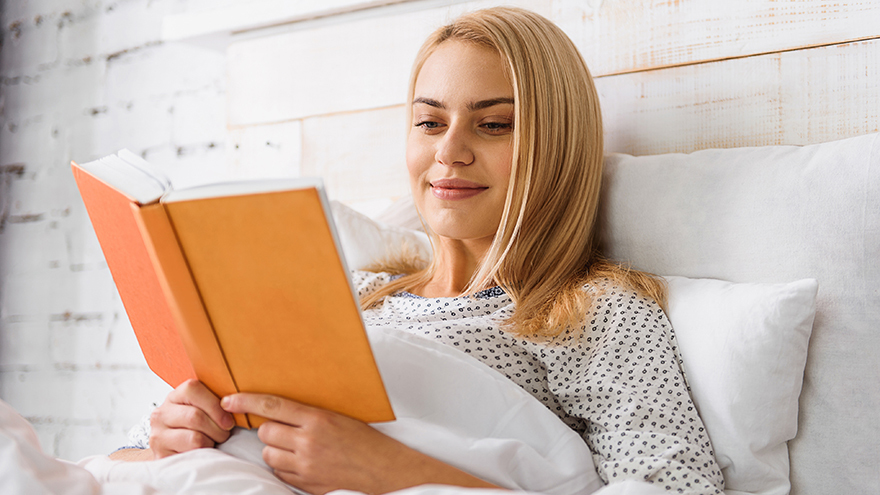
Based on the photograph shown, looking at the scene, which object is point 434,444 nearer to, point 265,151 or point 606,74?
point 606,74

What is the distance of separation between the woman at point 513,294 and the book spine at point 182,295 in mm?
34

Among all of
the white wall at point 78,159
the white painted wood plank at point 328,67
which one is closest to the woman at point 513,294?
the white painted wood plank at point 328,67

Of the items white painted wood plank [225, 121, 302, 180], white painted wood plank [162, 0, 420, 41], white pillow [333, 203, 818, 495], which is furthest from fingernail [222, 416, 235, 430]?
white painted wood plank [162, 0, 420, 41]

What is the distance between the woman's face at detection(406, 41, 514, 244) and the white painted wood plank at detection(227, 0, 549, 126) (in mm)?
354

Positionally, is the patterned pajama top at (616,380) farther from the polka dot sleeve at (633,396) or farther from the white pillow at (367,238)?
the white pillow at (367,238)

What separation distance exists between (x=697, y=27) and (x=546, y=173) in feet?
1.24

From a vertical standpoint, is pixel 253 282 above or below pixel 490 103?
below

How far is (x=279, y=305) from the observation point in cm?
52

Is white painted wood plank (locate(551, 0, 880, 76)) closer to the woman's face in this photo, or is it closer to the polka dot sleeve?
the woman's face

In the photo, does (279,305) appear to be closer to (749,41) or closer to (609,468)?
(609,468)

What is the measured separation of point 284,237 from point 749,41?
2.61ft

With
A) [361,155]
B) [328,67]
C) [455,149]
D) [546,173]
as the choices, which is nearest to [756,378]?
[546,173]

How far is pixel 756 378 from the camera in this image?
66 cm

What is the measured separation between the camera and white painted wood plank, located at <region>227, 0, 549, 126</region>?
49.8 inches
